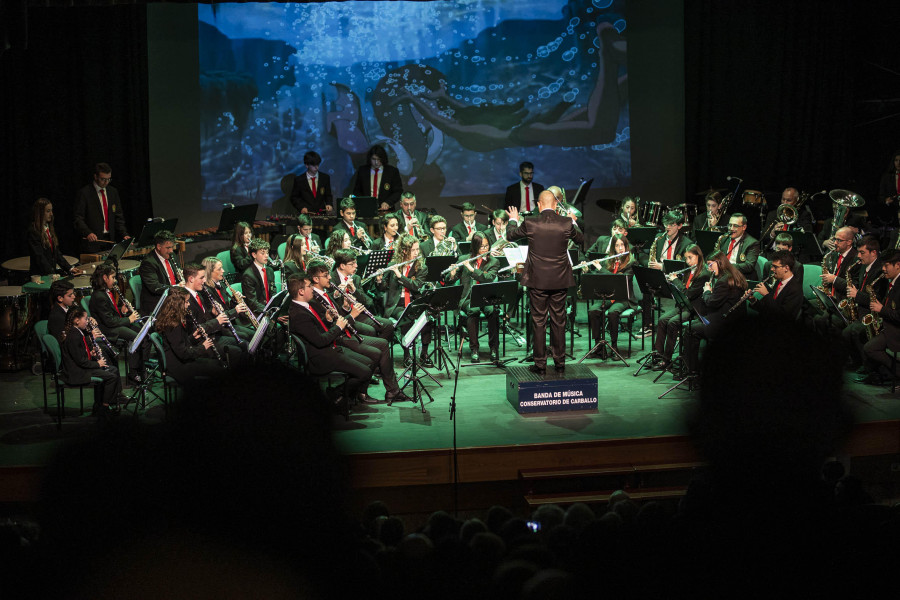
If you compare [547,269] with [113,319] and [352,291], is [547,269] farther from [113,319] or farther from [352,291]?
[113,319]

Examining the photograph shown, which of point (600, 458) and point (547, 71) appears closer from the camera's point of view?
point (600, 458)

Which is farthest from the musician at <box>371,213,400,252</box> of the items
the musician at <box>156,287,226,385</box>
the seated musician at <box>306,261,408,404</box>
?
the musician at <box>156,287,226,385</box>

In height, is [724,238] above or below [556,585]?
above

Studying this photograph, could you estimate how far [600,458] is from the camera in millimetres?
6855

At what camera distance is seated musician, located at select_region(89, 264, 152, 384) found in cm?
827

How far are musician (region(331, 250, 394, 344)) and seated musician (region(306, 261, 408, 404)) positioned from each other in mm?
290

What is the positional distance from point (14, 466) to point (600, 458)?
14.3 feet

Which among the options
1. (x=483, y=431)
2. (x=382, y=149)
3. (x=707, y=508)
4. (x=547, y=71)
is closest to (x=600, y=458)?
(x=483, y=431)

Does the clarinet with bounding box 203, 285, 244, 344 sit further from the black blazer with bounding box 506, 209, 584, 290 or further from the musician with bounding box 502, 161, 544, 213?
the musician with bounding box 502, 161, 544, 213

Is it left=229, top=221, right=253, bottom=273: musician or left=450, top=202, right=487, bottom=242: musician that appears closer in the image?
left=229, top=221, right=253, bottom=273: musician

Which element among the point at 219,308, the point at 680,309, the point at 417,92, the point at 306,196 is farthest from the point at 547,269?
the point at 417,92

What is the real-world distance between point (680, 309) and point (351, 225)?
4547 mm

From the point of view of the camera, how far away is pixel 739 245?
33.4 ft

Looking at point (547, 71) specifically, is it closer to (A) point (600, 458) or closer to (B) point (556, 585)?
(A) point (600, 458)
